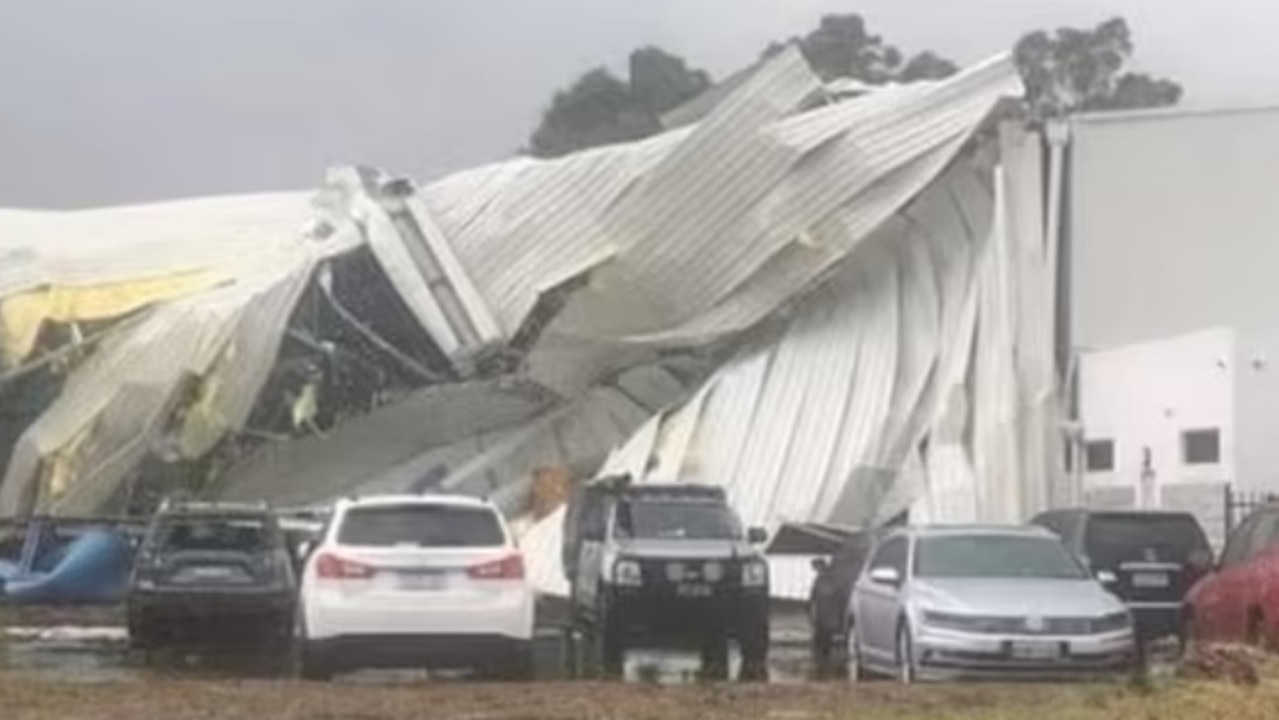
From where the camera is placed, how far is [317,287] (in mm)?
45906

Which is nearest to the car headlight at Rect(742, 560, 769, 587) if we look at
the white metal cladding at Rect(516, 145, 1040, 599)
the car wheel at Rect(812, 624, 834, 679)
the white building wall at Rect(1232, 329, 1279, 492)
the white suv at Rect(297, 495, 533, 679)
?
the car wheel at Rect(812, 624, 834, 679)

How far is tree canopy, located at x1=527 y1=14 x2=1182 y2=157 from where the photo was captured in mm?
86688

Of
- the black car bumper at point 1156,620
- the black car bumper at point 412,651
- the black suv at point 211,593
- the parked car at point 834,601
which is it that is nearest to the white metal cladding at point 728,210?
the parked car at point 834,601

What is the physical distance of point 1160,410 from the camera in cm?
3734

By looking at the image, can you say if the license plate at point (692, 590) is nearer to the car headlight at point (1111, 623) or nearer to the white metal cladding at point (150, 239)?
the car headlight at point (1111, 623)

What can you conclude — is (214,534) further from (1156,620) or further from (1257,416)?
(1257,416)

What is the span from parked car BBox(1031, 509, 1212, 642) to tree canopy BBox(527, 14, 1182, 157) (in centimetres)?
5357

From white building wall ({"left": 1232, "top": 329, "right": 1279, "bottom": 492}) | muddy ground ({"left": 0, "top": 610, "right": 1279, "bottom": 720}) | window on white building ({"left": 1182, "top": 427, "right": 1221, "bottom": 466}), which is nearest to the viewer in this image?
muddy ground ({"left": 0, "top": 610, "right": 1279, "bottom": 720})

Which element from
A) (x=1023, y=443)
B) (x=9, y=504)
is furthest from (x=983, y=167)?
(x=9, y=504)

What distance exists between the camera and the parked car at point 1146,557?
2739 centimetres

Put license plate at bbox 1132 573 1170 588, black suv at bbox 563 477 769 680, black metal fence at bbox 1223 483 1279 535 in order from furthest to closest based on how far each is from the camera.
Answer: black metal fence at bbox 1223 483 1279 535 < license plate at bbox 1132 573 1170 588 < black suv at bbox 563 477 769 680

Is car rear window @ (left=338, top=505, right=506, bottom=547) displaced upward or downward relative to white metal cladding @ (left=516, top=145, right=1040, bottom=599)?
downward

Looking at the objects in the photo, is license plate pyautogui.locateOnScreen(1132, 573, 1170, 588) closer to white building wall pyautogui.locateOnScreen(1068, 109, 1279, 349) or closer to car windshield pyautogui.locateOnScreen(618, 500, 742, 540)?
car windshield pyautogui.locateOnScreen(618, 500, 742, 540)

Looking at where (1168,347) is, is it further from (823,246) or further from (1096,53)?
(1096,53)
